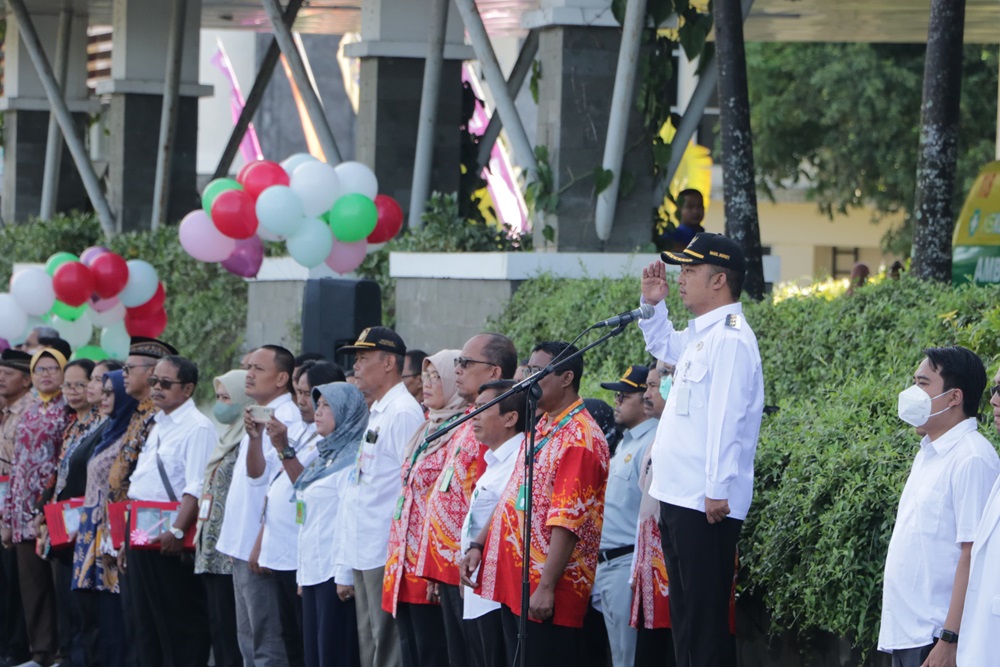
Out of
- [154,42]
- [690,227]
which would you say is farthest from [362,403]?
[154,42]

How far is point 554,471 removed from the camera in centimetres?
721

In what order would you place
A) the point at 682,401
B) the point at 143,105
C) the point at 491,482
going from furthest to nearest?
the point at 143,105, the point at 491,482, the point at 682,401

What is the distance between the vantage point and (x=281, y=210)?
12.4 metres

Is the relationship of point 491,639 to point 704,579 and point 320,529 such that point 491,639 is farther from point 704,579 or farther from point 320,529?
point 320,529

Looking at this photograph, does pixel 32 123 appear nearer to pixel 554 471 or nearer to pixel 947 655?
pixel 554 471

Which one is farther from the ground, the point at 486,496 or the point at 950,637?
the point at 486,496

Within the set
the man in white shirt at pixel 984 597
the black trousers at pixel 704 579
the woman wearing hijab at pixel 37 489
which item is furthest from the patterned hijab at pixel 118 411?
the man in white shirt at pixel 984 597

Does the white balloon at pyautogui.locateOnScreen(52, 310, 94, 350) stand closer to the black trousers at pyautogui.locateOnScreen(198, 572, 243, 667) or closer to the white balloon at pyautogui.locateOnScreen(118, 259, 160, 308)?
the white balloon at pyautogui.locateOnScreen(118, 259, 160, 308)

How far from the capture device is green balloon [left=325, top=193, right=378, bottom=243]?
12.7m

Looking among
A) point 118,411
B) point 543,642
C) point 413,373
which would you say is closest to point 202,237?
point 118,411

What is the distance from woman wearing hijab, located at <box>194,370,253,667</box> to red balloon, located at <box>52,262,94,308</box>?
441cm

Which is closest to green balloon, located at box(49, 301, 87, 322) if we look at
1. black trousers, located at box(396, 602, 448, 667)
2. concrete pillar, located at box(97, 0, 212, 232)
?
concrete pillar, located at box(97, 0, 212, 232)

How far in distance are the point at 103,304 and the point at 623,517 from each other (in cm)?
784

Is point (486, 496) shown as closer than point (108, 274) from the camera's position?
Yes
